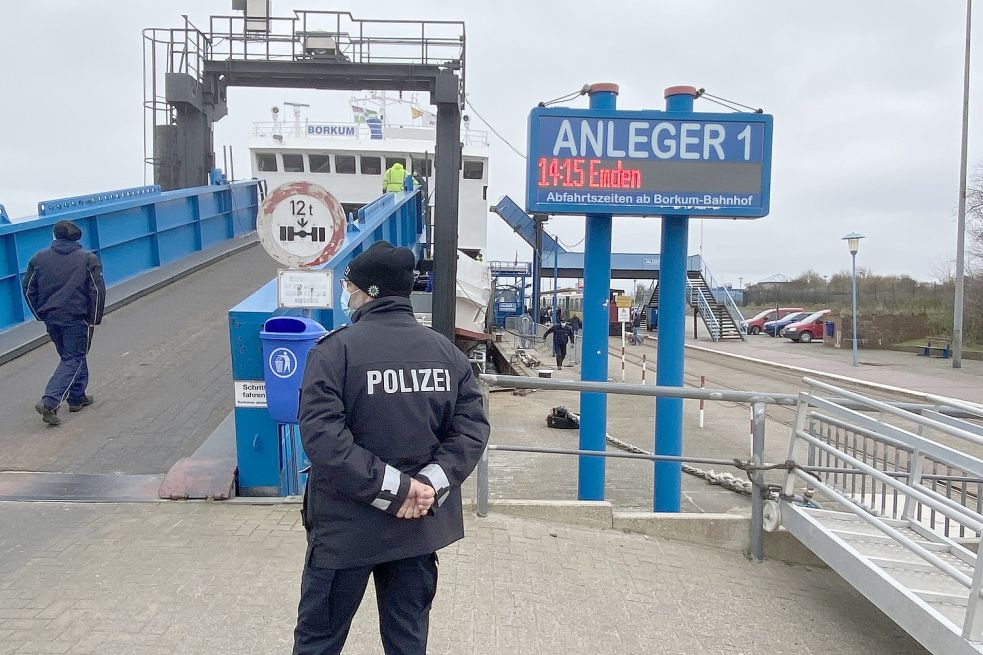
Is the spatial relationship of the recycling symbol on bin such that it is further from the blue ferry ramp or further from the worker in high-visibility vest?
the worker in high-visibility vest

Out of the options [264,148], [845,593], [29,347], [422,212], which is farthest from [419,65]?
[264,148]

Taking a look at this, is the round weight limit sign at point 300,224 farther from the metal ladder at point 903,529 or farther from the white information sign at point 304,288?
the metal ladder at point 903,529

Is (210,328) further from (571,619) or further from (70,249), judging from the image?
(571,619)

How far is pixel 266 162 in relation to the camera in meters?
25.4

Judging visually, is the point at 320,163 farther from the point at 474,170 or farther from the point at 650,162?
the point at 650,162

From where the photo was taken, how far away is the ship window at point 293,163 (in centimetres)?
2517

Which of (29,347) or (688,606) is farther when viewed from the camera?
(29,347)

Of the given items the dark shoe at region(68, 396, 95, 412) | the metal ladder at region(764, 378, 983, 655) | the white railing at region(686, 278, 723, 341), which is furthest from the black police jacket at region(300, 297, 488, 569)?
the white railing at region(686, 278, 723, 341)

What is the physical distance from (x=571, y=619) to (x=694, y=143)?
3886 millimetres

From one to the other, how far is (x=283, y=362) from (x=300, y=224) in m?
1.15

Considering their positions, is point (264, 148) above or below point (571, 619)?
above

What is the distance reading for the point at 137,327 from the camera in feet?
29.5

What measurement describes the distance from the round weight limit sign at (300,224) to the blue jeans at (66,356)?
7.66ft

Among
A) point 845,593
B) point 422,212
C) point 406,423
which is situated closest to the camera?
point 406,423
